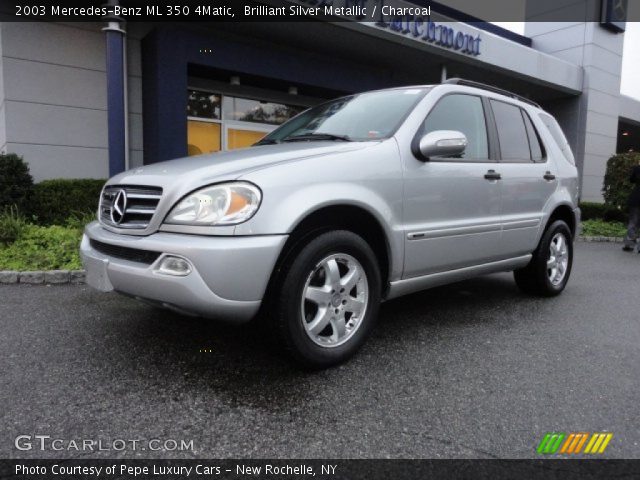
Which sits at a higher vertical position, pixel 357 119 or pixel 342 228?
pixel 357 119

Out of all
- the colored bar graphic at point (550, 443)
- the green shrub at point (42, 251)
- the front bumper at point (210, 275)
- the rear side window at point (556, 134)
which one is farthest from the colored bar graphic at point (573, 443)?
the green shrub at point (42, 251)

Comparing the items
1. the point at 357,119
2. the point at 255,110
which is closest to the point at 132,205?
the point at 357,119

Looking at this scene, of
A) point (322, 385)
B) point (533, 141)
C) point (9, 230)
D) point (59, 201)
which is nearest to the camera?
point (322, 385)

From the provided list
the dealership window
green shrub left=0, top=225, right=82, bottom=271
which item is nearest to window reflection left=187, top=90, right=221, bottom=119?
the dealership window

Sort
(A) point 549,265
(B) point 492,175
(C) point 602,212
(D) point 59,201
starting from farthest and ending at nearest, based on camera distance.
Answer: (C) point 602,212 < (D) point 59,201 < (A) point 549,265 < (B) point 492,175

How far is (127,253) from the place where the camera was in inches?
101

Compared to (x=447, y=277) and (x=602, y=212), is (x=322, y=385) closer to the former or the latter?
(x=447, y=277)

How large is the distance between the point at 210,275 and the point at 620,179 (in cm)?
1425

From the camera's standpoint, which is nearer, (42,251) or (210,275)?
(210,275)

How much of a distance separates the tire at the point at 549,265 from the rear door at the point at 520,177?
0.23m

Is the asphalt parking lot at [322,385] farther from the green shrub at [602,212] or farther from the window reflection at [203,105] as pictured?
the green shrub at [602,212]

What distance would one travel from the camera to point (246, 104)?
11.1 m

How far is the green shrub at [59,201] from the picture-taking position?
7262 millimetres

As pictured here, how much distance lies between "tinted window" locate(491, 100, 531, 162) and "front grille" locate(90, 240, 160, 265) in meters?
2.90
